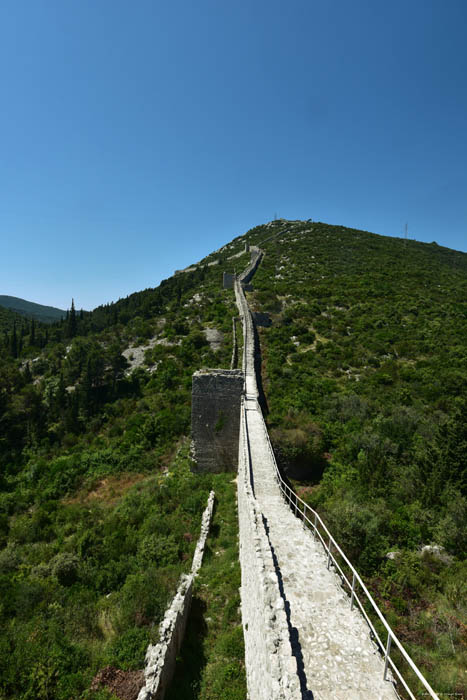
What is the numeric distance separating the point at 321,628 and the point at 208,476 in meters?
11.2

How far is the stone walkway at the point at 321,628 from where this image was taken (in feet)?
14.9

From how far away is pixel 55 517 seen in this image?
51.9 feet

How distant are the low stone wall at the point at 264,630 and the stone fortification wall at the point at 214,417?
9.05 m

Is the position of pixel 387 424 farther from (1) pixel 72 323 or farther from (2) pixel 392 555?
(1) pixel 72 323

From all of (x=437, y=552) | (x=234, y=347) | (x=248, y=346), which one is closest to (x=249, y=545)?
(x=437, y=552)

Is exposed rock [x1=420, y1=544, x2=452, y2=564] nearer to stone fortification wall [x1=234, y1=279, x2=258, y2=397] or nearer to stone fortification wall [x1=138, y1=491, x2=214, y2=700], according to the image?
stone fortification wall [x1=138, y1=491, x2=214, y2=700]

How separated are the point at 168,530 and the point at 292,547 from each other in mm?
6272

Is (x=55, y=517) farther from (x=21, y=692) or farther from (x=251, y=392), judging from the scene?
(x=251, y=392)

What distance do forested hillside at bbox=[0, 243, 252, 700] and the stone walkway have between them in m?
2.11

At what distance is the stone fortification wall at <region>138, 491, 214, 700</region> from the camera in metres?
5.98

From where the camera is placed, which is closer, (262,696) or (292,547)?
(262,696)

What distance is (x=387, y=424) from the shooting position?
682 inches

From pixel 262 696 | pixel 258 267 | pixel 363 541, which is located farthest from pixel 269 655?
pixel 258 267

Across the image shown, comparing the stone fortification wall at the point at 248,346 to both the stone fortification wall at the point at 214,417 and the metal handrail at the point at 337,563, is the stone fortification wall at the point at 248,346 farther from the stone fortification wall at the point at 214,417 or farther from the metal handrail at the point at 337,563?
the stone fortification wall at the point at 214,417
